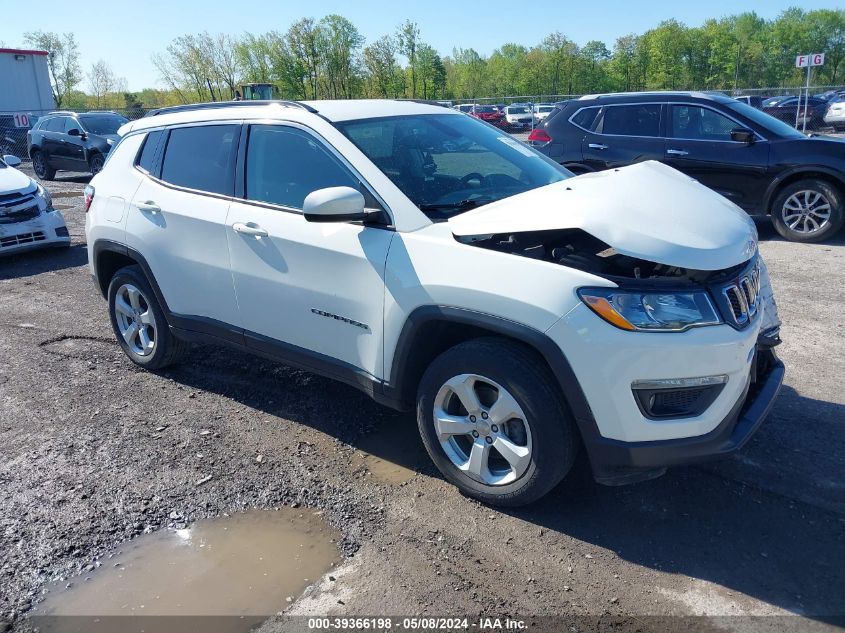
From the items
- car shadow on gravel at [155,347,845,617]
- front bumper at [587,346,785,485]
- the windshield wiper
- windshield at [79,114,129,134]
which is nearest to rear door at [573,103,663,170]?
car shadow on gravel at [155,347,845,617]

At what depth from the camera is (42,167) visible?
61.9 ft

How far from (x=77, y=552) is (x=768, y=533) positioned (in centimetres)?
311

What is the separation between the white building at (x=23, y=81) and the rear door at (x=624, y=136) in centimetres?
2851

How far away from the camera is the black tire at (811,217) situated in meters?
8.37

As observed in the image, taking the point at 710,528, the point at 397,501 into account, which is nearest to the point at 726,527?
the point at 710,528

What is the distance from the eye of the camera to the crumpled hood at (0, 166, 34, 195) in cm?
896

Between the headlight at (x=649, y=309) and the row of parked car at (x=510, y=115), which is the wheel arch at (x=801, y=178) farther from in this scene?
the row of parked car at (x=510, y=115)

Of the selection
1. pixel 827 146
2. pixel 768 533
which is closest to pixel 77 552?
pixel 768 533

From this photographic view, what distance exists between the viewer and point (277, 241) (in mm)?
3895

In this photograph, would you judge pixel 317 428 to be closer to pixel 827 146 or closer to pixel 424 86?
pixel 827 146

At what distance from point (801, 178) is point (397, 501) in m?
7.36

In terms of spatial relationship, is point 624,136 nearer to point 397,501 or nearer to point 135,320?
point 135,320

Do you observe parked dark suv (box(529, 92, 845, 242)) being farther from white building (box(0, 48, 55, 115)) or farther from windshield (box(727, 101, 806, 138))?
white building (box(0, 48, 55, 115))

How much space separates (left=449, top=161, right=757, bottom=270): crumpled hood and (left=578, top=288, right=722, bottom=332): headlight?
0.49 feet
